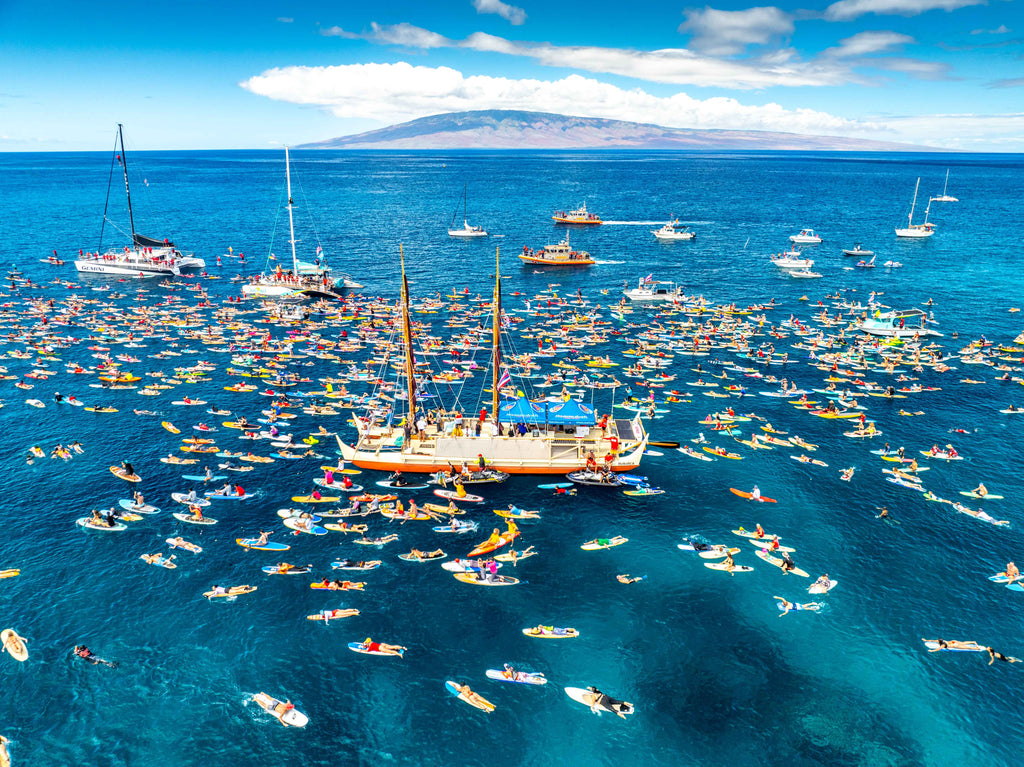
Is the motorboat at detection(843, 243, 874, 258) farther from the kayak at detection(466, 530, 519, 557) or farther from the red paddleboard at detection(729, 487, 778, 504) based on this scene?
the kayak at detection(466, 530, 519, 557)

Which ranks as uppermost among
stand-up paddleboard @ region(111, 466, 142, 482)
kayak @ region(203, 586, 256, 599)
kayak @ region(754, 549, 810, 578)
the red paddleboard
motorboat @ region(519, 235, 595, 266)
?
motorboat @ region(519, 235, 595, 266)

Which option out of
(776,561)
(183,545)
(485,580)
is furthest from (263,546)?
(776,561)

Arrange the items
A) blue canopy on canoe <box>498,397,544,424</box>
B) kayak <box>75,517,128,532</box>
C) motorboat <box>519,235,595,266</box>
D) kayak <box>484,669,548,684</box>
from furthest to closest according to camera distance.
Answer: motorboat <box>519,235,595,266</box> < blue canopy on canoe <box>498,397,544,424</box> < kayak <box>75,517,128,532</box> < kayak <box>484,669,548,684</box>

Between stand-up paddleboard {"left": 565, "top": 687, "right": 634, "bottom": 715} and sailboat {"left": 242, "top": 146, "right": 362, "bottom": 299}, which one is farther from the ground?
sailboat {"left": 242, "top": 146, "right": 362, "bottom": 299}

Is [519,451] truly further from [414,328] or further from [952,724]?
[414,328]

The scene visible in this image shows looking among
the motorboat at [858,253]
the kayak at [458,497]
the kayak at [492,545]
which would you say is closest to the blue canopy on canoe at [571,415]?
the kayak at [458,497]

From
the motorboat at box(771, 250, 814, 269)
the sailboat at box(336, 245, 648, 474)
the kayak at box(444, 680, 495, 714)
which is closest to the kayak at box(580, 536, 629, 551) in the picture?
the sailboat at box(336, 245, 648, 474)

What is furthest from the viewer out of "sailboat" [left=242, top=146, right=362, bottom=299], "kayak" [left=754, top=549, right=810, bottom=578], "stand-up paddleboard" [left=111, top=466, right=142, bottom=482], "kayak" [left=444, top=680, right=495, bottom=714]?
"sailboat" [left=242, top=146, right=362, bottom=299]
